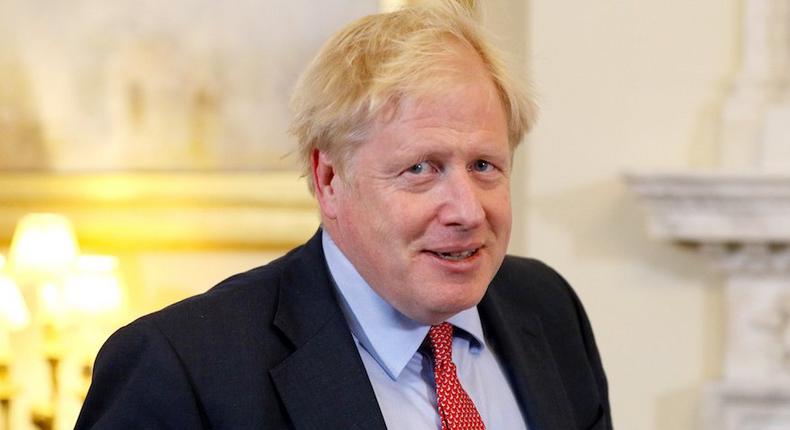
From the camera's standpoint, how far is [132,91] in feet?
11.9

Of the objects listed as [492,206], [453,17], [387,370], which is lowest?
[387,370]

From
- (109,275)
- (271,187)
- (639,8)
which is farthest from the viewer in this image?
(271,187)

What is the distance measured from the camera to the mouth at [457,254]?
Answer: 4.74ft

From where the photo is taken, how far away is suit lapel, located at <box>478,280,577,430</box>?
1640 millimetres

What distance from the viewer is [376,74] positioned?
4.70ft

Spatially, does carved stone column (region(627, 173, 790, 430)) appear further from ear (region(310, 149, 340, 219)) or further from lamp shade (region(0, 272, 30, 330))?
lamp shade (region(0, 272, 30, 330))

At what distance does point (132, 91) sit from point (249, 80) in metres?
0.34

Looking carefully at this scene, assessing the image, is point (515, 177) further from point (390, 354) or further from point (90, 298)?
point (390, 354)

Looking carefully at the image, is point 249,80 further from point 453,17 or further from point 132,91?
point 453,17

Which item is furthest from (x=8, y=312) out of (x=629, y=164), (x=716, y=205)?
(x=716, y=205)

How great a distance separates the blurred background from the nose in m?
1.22

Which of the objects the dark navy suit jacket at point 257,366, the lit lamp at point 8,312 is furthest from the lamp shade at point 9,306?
the dark navy suit jacket at point 257,366

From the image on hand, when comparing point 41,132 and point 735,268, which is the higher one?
point 41,132

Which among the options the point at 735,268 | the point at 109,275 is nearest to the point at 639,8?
the point at 735,268
